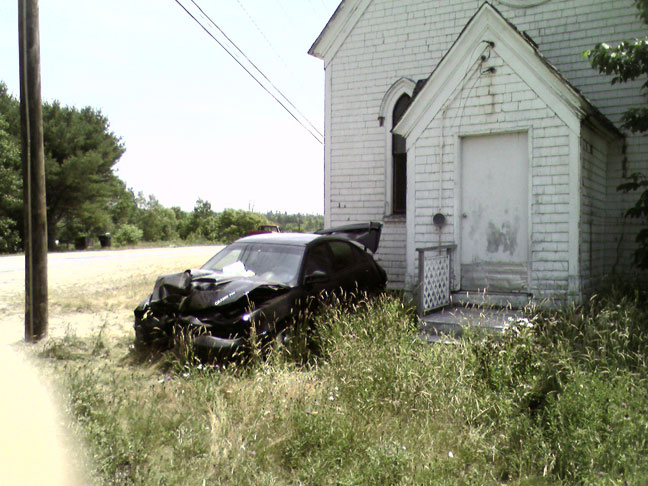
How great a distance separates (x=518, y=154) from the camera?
7.74 metres

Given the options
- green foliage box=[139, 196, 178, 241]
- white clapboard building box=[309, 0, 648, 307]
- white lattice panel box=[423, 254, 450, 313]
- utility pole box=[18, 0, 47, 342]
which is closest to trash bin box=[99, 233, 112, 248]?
utility pole box=[18, 0, 47, 342]

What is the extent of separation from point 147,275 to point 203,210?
6397 centimetres

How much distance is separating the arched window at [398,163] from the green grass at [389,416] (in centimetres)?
585

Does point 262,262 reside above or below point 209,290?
above

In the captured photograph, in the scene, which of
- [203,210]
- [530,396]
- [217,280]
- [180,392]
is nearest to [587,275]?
[530,396]

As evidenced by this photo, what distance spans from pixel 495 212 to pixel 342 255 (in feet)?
8.39

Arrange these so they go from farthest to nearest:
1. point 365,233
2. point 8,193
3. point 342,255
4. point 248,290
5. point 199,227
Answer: point 199,227, point 8,193, point 365,233, point 342,255, point 248,290

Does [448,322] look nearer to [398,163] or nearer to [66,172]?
[398,163]

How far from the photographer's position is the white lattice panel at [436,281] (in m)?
7.34

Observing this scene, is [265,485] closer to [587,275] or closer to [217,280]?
[217,280]

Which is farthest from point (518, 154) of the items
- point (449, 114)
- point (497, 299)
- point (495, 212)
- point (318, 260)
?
point (318, 260)

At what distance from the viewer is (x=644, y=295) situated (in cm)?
779

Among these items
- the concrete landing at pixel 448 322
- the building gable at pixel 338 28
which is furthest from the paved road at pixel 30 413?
the building gable at pixel 338 28

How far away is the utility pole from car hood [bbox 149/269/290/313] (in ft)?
6.87
